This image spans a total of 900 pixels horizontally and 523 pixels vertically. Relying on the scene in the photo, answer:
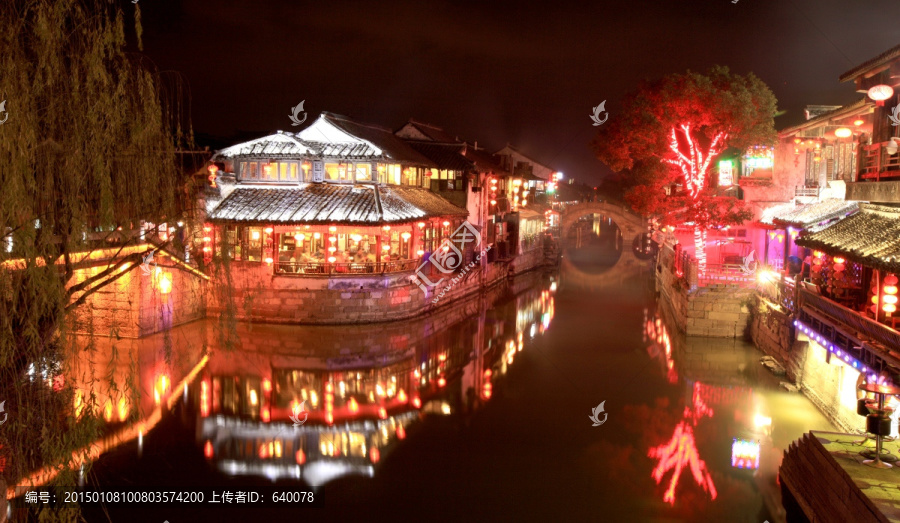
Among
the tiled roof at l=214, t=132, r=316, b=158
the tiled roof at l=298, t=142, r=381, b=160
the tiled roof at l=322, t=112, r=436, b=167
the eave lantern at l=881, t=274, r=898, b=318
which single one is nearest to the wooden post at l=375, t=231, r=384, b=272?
the tiled roof at l=298, t=142, r=381, b=160

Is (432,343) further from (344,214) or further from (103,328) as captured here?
(103,328)

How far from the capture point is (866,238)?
45.5 feet

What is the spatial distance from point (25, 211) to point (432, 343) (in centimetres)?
1755

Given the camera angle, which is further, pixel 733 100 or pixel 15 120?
pixel 733 100

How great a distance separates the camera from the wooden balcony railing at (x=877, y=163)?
14.4 metres

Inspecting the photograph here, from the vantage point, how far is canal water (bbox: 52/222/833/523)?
12.6 m

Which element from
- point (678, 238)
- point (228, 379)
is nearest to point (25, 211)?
point (228, 379)

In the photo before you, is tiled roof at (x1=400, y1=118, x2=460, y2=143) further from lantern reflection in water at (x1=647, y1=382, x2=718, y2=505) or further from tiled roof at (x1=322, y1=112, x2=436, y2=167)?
lantern reflection in water at (x1=647, y1=382, x2=718, y2=505)

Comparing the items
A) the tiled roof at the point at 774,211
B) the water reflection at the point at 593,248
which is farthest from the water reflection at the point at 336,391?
the water reflection at the point at 593,248

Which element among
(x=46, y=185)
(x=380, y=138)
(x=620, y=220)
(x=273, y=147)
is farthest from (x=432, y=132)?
(x=46, y=185)

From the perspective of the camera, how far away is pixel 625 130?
100 feet

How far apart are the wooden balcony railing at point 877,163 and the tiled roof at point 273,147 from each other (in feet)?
64.1

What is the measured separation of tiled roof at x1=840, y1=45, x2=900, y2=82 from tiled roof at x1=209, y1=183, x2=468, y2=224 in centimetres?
1550

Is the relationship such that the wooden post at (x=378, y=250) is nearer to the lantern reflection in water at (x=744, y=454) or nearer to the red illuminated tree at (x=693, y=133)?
the red illuminated tree at (x=693, y=133)
